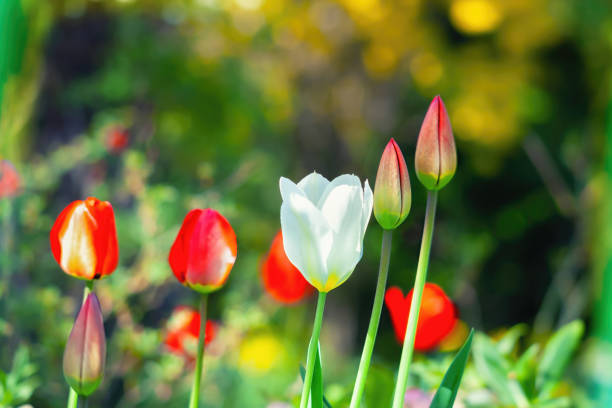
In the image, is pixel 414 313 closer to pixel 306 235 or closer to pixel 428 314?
pixel 306 235

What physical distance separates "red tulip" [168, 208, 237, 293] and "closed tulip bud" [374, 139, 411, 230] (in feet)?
0.49

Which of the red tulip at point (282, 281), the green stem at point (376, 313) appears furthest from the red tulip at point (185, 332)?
the green stem at point (376, 313)

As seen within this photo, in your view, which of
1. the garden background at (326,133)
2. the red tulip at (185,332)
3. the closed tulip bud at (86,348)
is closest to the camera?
the closed tulip bud at (86,348)

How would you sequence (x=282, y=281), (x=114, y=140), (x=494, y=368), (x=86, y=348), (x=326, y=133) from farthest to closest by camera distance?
(x=326, y=133) < (x=114, y=140) < (x=282, y=281) < (x=494, y=368) < (x=86, y=348)

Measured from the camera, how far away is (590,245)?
139 inches

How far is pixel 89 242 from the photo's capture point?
0.59m

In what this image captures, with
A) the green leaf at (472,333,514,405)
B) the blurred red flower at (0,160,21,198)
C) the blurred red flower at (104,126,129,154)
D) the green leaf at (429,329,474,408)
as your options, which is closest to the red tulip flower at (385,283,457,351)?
the green leaf at (472,333,514,405)

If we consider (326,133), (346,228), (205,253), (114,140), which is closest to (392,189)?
(346,228)

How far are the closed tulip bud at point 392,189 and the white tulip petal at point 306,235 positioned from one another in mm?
51

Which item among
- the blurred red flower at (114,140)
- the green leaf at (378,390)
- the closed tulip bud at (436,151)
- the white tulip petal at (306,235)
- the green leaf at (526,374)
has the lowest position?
the green leaf at (378,390)

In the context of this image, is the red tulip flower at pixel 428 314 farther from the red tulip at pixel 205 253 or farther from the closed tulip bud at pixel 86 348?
the closed tulip bud at pixel 86 348

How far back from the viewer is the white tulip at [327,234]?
54 centimetres

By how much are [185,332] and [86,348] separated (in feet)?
2.06

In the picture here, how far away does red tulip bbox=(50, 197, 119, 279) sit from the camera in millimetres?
586
